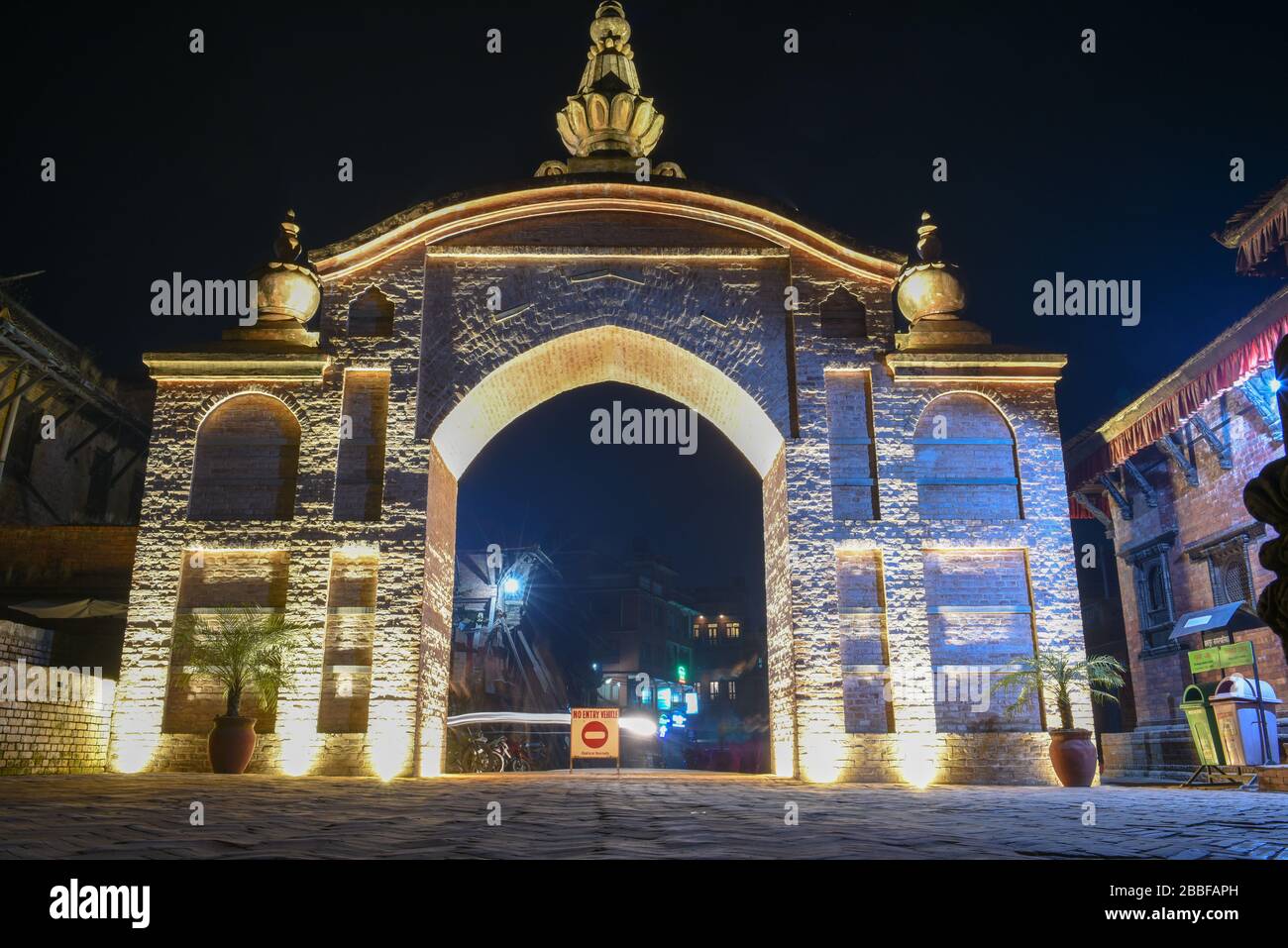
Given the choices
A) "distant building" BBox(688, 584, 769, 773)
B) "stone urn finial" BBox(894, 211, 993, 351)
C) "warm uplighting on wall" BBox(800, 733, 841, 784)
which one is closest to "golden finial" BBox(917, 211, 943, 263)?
"stone urn finial" BBox(894, 211, 993, 351)

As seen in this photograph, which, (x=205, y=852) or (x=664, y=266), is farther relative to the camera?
(x=664, y=266)

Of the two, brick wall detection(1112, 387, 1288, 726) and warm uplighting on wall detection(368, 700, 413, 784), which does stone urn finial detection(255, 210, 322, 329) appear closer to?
warm uplighting on wall detection(368, 700, 413, 784)

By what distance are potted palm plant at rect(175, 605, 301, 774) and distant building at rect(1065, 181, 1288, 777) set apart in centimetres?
1357

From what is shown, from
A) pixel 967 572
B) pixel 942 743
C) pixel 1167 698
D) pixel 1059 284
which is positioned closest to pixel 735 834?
pixel 942 743

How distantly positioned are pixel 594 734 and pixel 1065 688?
6283 millimetres

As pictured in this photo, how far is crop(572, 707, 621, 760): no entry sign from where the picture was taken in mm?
13000

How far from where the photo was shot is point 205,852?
3.80 m

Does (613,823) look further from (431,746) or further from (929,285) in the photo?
(929,285)

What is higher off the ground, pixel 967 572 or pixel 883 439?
pixel 883 439

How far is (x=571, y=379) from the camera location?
16.3 m
